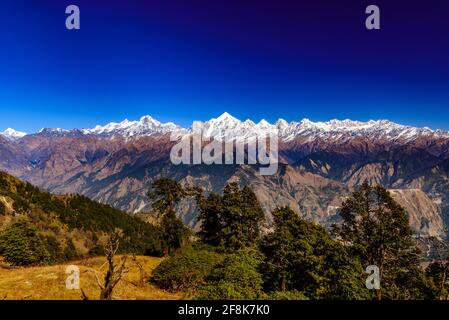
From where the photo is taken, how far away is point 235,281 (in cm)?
3831

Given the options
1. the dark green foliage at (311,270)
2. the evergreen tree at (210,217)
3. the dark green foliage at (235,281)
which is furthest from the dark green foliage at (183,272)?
the evergreen tree at (210,217)

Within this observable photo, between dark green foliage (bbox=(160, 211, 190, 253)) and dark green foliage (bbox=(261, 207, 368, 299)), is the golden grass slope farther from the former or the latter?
dark green foliage (bbox=(160, 211, 190, 253))

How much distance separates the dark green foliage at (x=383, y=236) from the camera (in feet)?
172

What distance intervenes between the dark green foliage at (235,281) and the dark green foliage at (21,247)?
1403 inches

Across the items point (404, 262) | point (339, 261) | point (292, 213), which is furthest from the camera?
point (292, 213)

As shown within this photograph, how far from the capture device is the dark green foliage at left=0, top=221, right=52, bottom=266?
58781 mm

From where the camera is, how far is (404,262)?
176 feet

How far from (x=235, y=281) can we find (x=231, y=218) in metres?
45.9

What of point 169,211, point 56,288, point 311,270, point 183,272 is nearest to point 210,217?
point 169,211

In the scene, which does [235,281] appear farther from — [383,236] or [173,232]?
[173,232]

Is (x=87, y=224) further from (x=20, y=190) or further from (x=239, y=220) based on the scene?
(x=239, y=220)

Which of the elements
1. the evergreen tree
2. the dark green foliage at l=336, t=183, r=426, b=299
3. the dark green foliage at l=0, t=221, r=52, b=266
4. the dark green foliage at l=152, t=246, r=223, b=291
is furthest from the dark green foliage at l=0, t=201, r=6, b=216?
the dark green foliage at l=336, t=183, r=426, b=299
